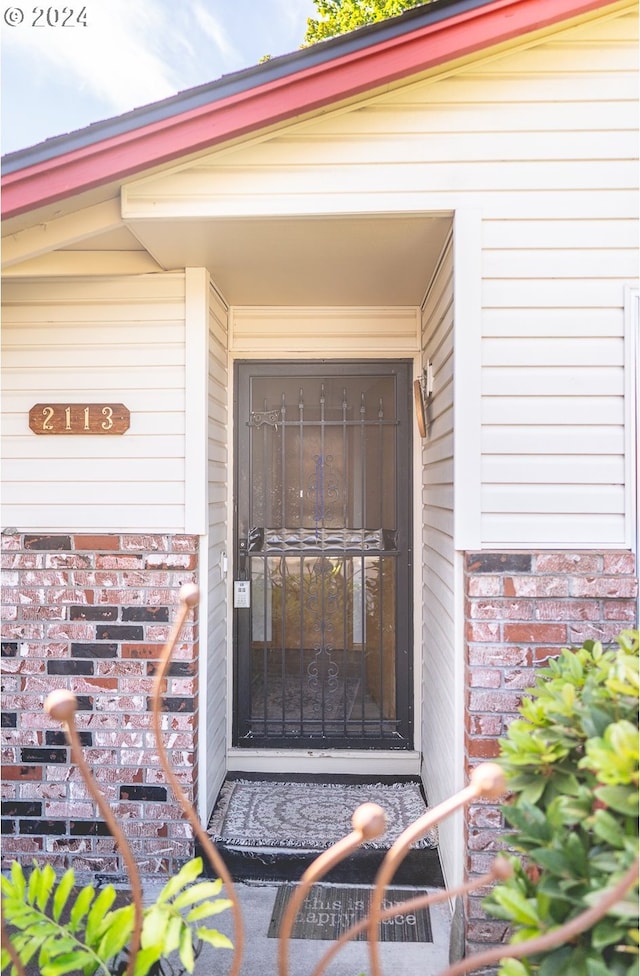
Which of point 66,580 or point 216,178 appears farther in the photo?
point 66,580

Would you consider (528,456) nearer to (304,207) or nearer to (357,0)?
(304,207)

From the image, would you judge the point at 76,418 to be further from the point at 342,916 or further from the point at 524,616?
the point at 342,916

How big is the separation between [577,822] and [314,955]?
1.52 meters

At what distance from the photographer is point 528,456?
2.32 metres

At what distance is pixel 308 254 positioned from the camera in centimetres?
269

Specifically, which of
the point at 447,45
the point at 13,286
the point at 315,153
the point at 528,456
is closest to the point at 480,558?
the point at 528,456

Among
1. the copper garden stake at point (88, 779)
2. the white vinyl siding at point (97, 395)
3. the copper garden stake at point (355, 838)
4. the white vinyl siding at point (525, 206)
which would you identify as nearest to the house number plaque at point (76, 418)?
the white vinyl siding at point (97, 395)

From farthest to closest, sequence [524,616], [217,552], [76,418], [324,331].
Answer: [324,331], [217,552], [76,418], [524,616]

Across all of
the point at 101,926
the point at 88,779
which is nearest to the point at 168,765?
the point at 88,779

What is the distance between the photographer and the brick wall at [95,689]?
8.87ft

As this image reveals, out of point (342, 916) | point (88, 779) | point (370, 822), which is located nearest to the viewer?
point (370, 822)

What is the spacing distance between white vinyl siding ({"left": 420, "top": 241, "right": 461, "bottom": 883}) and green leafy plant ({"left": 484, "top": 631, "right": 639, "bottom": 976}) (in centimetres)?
93

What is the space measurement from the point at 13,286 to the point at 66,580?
133 centimetres

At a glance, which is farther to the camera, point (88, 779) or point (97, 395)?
point (97, 395)
